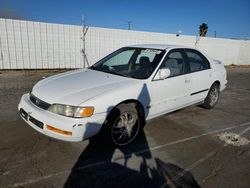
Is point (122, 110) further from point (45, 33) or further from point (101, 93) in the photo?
point (45, 33)

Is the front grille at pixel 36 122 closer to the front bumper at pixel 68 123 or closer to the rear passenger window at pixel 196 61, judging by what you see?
the front bumper at pixel 68 123

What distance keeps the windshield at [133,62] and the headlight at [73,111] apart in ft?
3.95

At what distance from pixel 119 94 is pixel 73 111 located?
0.72 m

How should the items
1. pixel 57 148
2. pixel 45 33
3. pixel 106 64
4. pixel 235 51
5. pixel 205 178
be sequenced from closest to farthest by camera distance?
pixel 205 178
pixel 57 148
pixel 106 64
pixel 45 33
pixel 235 51

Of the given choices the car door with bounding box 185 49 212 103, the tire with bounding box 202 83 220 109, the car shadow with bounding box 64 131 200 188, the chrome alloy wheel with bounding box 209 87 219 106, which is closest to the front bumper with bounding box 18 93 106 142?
the car shadow with bounding box 64 131 200 188

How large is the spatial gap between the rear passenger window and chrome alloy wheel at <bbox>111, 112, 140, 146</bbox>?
185 cm

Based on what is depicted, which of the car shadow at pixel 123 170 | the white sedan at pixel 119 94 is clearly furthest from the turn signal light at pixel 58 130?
the car shadow at pixel 123 170

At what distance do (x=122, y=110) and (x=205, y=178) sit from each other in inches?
57.0

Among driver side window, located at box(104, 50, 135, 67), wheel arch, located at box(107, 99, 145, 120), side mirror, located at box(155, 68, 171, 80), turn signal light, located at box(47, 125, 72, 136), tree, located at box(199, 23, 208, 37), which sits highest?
tree, located at box(199, 23, 208, 37)

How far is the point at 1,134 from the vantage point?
12.4ft

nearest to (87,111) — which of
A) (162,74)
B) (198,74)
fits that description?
(162,74)

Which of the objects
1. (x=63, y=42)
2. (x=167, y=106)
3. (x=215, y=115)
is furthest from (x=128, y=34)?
(x=167, y=106)

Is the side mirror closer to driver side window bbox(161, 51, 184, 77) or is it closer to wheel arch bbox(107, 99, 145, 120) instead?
driver side window bbox(161, 51, 184, 77)

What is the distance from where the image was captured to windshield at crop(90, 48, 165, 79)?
3937 mm
